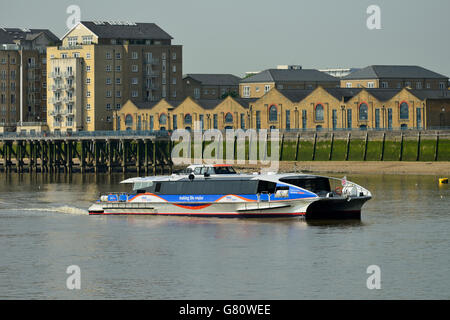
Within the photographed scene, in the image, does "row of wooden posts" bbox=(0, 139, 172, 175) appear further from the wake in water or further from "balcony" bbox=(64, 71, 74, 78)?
the wake in water

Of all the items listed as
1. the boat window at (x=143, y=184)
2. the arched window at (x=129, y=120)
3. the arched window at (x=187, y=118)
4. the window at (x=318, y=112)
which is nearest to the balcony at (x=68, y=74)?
the arched window at (x=129, y=120)

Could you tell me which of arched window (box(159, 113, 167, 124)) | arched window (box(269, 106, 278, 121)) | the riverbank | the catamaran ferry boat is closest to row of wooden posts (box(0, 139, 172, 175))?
arched window (box(159, 113, 167, 124))

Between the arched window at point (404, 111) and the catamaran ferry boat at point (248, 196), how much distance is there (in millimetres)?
87605

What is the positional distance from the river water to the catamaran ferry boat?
1.01 meters

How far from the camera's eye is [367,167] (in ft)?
470

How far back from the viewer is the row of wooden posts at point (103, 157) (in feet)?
522

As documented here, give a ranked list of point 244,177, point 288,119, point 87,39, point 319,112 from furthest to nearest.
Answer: point 87,39 → point 288,119 → point 319,112 → point 244,177

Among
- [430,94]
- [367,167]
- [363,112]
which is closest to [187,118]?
[363,112]

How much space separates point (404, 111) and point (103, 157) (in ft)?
157

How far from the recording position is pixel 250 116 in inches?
7018

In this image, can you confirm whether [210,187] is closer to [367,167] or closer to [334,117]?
[367,167]

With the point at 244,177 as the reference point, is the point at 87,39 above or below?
above
